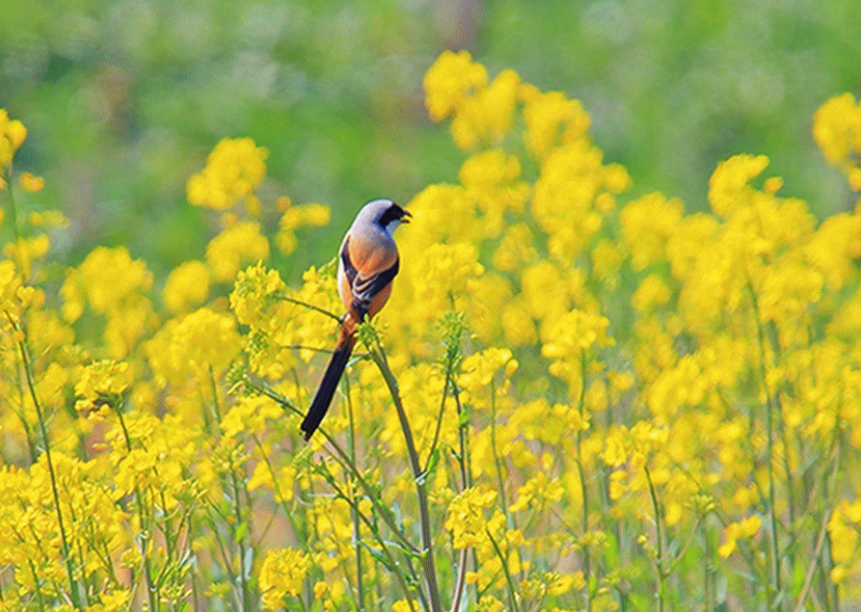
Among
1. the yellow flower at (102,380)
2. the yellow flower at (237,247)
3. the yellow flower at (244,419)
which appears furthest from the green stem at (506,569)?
the yellow flower at (237,247)

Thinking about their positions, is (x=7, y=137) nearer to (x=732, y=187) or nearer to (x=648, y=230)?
(x=732, y=187)

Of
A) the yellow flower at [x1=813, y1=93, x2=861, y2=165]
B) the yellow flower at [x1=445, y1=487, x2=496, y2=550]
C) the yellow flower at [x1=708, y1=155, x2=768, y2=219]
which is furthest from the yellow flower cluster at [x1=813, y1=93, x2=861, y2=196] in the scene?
the yellow flower at [x1=445, y1=487, x2=496, y2=550]

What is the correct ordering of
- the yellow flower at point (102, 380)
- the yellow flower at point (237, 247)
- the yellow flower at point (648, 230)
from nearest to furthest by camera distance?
the yellow flower at point (102, 380)
the yellow flower at point (237, 247)
the yellow flower at point (648, 230)

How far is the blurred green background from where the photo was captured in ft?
33.5

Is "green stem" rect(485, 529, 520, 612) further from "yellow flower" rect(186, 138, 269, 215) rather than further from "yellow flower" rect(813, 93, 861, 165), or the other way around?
"yellow flower" rect(813, 93, 861, 165)

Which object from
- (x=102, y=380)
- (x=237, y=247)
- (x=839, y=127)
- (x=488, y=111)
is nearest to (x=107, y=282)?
(x=237, y=247)

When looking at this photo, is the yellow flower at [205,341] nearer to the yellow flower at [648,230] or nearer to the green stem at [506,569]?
the green stem at [506,569]

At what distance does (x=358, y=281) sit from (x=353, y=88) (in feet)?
30.8

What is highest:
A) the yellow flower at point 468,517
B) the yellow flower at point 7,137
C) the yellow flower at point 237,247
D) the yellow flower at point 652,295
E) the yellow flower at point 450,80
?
the yellow flower at point 450,80

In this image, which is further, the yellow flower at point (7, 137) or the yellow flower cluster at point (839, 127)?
the yellow flower cluster at point (839, 127)

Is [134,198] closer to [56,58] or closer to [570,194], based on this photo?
[56,58]

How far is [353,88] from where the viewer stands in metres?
12.0

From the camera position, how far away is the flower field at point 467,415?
3002mm

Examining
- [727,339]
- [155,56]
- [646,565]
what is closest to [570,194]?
[727,339]
